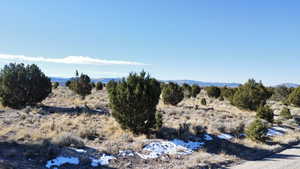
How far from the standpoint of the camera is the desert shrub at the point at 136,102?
1312 centimetres

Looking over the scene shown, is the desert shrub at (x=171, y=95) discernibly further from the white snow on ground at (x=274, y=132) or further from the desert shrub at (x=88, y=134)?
the desert shrub at (x=88, y=134)

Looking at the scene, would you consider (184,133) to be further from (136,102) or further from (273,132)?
(273,132)

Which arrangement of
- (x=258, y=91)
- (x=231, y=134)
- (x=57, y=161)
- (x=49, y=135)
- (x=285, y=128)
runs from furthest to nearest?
(x=258, y=91)
(x=285, y=128)
(x=231, y=134)
(x=49, y=135)
(x=57, y=161)

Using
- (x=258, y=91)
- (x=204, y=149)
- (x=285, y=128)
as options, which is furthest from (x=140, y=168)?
(x=258, y=91)

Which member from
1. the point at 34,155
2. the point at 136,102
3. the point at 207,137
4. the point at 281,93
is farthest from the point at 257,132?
the point at 281,93

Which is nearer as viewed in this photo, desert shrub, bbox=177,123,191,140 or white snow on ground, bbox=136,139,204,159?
white snow on ground, bbox=136,139,204,159

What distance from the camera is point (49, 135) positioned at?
12.5 metres

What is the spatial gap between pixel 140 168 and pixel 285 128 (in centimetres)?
1461

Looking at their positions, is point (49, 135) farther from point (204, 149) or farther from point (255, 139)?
point (255, 139)

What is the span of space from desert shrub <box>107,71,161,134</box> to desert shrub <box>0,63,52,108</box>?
14089mm

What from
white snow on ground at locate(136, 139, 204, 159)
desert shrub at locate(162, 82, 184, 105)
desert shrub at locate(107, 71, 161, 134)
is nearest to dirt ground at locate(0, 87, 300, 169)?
white snow on ground at locate(136, 139, 204, 159)

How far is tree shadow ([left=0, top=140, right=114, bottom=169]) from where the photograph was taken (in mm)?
8203

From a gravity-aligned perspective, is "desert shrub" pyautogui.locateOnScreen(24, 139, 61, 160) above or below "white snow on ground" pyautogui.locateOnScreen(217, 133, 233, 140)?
above

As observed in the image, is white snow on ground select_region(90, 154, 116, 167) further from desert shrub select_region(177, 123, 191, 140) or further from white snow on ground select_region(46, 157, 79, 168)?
desert shrub select_region(177, 123, 191, 140)
